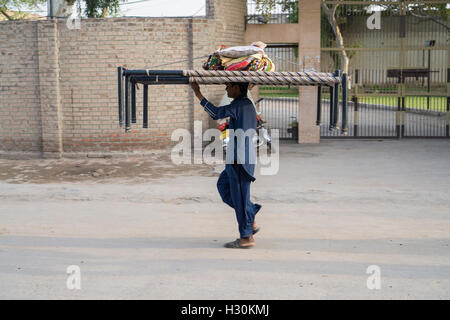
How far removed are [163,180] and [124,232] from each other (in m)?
3.48

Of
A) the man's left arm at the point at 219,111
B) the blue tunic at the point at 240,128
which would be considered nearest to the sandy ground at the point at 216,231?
the blue tunic at the point at 240,128

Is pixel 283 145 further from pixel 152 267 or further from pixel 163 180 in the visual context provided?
pixel 152 267

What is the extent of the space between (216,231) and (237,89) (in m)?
1.83

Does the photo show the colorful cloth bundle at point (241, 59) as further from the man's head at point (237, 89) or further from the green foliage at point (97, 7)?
the green foliage at point (97, 7)

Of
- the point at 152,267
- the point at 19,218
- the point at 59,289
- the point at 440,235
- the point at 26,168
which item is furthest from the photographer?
the point at 26,168

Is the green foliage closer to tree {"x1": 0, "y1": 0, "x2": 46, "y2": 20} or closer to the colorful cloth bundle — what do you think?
tree {"x1": 0, "y1": 0, "x2": 46, "y2": 20}

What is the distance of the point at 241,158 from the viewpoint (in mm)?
6203

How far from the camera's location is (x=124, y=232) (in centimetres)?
698

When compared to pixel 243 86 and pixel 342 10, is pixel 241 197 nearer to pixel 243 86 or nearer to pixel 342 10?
pixel 243 86

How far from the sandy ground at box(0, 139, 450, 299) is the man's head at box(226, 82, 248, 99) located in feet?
5.40

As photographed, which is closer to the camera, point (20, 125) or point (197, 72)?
point (197, 72)
